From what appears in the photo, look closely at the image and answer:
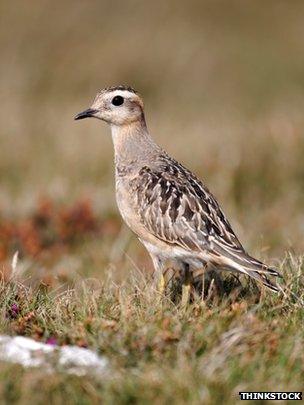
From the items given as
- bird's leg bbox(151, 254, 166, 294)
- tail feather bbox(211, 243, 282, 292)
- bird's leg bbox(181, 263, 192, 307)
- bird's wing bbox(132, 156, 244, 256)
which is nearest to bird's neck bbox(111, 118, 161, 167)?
bird's wing bbox(132, 156, 244, 256)

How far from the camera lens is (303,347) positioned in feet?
16.9

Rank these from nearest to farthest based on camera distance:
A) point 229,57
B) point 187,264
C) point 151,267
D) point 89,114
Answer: point 187,264 → point 89,114 → point 151,267 → point 229,57

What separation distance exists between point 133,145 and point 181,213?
1.21 m

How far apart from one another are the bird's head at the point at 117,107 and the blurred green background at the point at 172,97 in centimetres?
172

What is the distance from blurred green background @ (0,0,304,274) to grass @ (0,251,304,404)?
5.37ft

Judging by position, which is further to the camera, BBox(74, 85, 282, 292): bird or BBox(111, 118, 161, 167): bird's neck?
BBox(111, 118, 161, 167): bird's neck

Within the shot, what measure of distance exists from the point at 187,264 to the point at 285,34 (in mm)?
21118

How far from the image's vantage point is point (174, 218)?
686 cm

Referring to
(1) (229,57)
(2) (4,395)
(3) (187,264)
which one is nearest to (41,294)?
(3) (187,264)

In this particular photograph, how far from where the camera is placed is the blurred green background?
11703 mm

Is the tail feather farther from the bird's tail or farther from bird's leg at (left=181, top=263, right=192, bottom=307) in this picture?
bird's leg at (left=181, top=263, right=192, bottom=307)

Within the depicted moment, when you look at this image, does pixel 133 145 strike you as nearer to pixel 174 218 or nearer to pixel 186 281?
pixel 174 218

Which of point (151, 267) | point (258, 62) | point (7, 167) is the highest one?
point (258, 62)

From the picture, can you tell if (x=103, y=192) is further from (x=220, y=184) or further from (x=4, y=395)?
(x=4, y=395)
